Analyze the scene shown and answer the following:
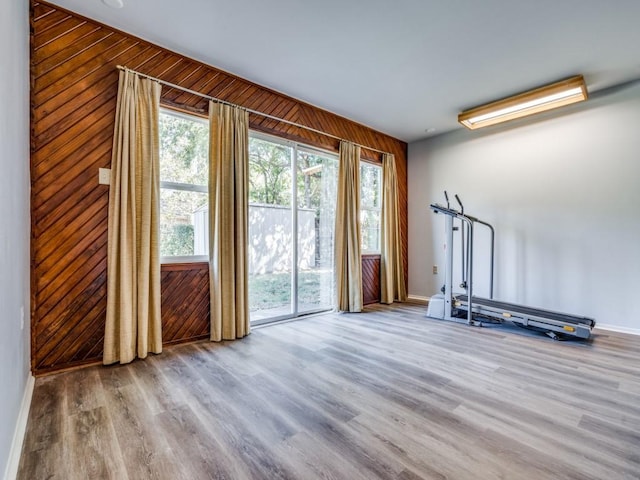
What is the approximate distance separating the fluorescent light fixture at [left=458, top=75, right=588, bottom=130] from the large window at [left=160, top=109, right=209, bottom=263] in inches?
141

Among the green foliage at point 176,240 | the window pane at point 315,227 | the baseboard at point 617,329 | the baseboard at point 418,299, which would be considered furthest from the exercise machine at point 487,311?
the green foliage at point 176,240

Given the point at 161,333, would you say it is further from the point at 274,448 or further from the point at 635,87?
the point at 635,87

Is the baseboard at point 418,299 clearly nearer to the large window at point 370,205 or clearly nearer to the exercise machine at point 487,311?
the exercise machine at point 487,311

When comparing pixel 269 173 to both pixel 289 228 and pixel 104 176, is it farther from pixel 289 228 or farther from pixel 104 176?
pixel 104 176

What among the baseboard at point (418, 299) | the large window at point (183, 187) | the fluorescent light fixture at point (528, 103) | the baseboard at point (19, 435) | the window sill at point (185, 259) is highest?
the fluorescent light fixture at point (528, 103)

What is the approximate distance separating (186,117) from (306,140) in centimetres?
159

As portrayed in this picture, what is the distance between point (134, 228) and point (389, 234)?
150 inches

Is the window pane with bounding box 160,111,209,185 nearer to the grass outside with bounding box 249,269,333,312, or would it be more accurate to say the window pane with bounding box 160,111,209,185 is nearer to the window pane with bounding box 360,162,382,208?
the grass outside with bounding box 249,269,333,312

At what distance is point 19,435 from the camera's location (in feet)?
5.27

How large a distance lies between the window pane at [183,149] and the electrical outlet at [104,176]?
0.47m

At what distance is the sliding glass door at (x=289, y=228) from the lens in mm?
3830

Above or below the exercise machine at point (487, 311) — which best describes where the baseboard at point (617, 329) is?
below

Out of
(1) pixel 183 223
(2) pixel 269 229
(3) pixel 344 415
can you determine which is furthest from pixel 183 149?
(3) pixel 344 415

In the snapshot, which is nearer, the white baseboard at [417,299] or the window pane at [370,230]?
the window pane at [370,230]
